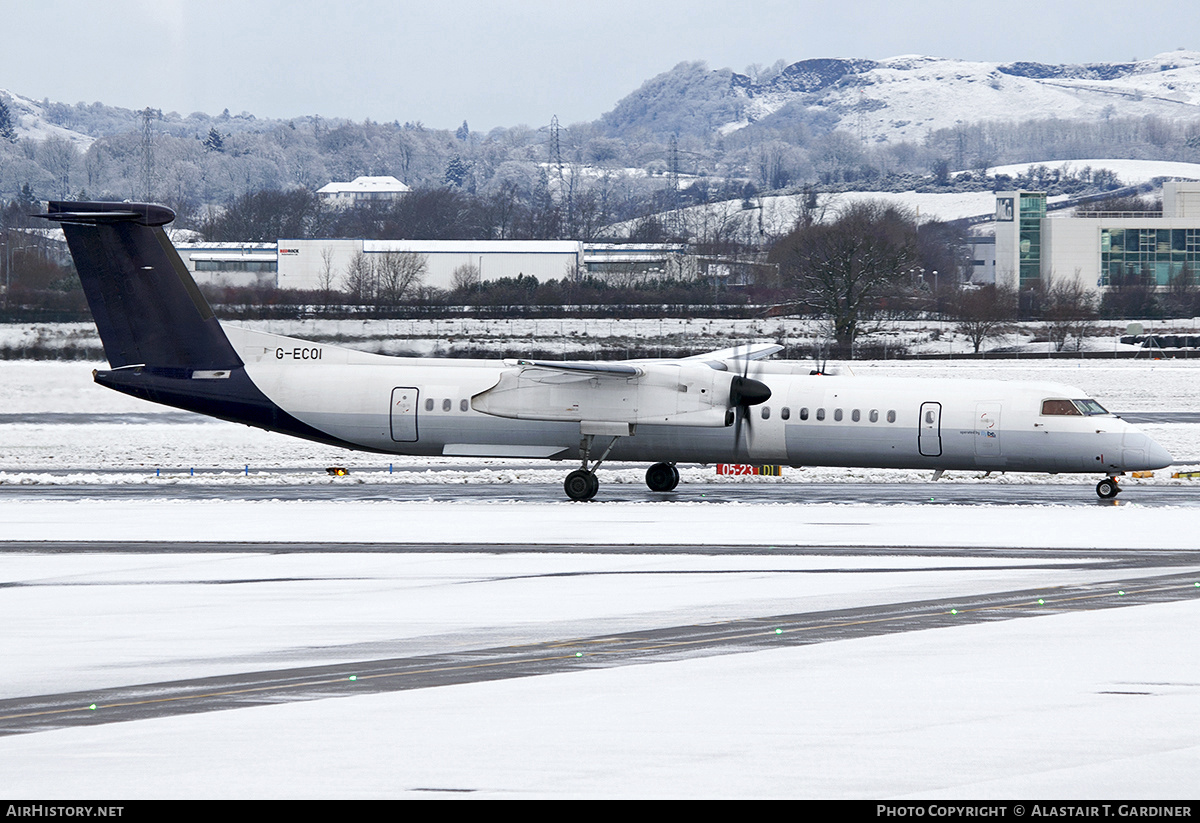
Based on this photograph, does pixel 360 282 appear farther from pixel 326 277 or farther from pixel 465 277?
pixel 465 277

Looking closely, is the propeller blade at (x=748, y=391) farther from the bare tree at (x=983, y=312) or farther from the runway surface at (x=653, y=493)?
the bare tree at (x=983, y=312)

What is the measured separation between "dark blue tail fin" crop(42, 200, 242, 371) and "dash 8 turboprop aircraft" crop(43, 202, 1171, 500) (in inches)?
1.2

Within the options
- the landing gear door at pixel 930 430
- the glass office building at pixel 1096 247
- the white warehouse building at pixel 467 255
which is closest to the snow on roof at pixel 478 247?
the white warehouse building at pixel 467 255

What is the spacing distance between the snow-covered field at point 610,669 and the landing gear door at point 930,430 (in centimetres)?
219

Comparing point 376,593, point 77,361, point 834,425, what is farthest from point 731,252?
point 376,593

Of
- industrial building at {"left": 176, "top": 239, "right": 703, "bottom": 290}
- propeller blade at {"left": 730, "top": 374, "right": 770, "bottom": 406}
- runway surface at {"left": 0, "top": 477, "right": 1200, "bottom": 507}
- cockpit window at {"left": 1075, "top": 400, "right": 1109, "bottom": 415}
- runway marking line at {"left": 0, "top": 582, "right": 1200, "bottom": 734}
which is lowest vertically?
runway surface at {"left": 0, "top": 477, "right": 1200, "bottom": 507}

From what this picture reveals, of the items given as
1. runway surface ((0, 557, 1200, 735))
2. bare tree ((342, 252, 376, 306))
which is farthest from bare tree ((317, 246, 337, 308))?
runway surface ((0, 557, 1200, 735))

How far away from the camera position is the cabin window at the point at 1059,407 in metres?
28.1

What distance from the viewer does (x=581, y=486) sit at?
2856 cm

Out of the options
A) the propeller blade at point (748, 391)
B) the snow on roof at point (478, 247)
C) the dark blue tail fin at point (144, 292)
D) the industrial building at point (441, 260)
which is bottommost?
the propeller blade at point (748, 391)

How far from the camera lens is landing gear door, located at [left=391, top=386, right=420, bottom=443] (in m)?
29.5

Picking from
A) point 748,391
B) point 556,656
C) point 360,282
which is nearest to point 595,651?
point 556,656

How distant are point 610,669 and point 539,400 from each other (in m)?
17.3

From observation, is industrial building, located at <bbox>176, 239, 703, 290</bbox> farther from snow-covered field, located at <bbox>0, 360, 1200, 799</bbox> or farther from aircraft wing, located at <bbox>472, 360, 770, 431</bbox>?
snow-covered field, located at <bbox>0, 360, 1200, 799</bbox>
